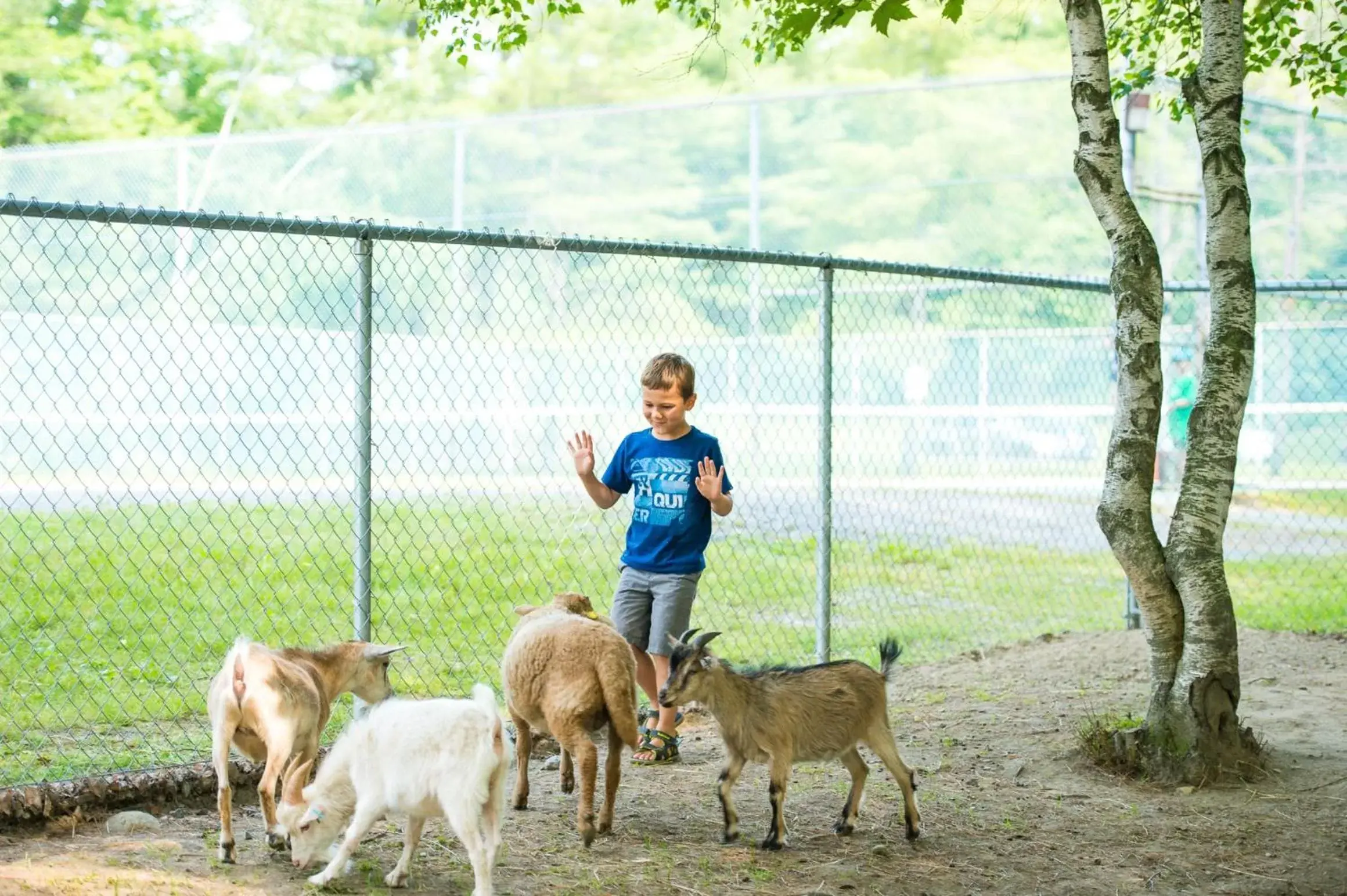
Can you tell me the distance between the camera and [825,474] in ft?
23.2

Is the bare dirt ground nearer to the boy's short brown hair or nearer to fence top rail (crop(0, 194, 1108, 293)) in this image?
the boy's short brown hair

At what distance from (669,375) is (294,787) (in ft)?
7.27

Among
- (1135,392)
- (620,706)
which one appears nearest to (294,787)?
(620,706)

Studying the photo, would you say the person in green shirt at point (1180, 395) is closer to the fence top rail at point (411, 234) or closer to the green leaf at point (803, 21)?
the fence top rail at point (411, 234)

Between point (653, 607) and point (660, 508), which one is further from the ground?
point (660, 508)

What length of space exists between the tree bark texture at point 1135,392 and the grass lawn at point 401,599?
2894mm

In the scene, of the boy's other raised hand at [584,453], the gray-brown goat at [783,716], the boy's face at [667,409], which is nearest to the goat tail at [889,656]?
the gray-brown goat at [783,716]

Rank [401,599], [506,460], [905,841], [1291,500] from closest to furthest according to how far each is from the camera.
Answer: [905,841] → [401,599] → [506,460] → [1291,500]

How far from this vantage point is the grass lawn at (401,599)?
647cm

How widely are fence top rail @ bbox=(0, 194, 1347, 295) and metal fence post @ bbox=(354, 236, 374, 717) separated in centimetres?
14

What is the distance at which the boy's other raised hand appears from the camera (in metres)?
5.62

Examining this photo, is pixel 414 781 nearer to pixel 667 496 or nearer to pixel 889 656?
pixel 889 656

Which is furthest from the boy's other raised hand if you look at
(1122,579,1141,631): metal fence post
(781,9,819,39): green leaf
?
(1122,579,1141,631): metal fence post

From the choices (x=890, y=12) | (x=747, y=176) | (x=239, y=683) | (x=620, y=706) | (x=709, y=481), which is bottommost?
(x=620, y=706)
